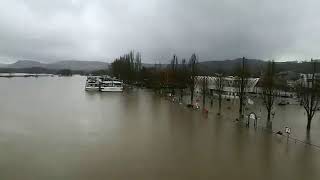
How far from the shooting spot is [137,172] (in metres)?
11.9

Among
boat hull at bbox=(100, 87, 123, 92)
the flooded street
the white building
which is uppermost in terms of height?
the white building

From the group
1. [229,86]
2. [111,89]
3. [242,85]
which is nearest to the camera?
[242,85]

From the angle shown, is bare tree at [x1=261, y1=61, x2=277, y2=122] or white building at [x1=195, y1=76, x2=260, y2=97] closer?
bare tree at [x1=261, y1=61, x2=277, y2=122]

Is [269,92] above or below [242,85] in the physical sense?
below

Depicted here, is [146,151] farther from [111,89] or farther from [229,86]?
[111,89]

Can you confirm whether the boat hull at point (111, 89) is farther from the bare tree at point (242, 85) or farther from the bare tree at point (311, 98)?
the bare tree at point (311, 98)

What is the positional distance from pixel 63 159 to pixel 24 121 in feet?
35.3

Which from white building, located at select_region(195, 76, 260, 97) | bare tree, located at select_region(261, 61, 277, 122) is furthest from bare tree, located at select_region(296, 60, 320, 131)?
white building, located at select_region(195, 76, 260, 97)

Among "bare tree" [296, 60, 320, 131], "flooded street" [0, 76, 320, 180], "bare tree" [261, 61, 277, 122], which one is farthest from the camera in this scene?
"bare tree" [261, 61, 277, 122]

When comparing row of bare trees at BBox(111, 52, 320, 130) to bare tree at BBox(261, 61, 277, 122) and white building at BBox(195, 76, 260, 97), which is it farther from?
bare tree at BBox(261, 61, 277, 122)

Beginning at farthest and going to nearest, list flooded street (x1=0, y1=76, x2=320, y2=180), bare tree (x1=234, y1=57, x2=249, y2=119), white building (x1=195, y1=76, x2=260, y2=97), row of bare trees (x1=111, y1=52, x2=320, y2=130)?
white building (x1=195, y1=76, x2=260, y2=97)
row of bare trees (x1=111, y1=52, x2=320, y2=130)
bare tree (x1=234, y1=57, x2=249, y2=119)
flooded street (x1=0, y1=76, x2=320, y2=180)

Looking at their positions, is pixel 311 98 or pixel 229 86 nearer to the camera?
pixel 311 98

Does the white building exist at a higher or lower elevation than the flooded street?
higher

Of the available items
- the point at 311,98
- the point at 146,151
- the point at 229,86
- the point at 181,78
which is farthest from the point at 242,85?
the point at 181,78
